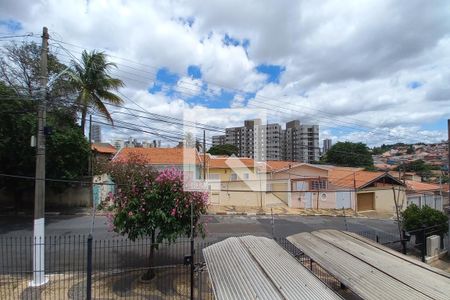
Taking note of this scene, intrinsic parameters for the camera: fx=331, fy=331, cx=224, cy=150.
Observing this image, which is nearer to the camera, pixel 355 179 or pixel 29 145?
pixel 29 145

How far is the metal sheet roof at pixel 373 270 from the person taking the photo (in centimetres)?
554

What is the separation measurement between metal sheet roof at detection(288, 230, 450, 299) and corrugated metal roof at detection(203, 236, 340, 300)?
790mm

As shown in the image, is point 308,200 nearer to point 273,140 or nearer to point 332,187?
point 332,187

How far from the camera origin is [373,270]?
6.66m

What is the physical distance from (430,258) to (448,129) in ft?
19.7

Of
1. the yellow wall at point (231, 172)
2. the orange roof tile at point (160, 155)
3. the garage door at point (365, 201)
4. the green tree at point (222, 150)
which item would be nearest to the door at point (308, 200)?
the garage door at point (365, 201)

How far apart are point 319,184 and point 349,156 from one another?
30322mm

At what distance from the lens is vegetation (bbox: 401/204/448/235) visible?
46.1 feet

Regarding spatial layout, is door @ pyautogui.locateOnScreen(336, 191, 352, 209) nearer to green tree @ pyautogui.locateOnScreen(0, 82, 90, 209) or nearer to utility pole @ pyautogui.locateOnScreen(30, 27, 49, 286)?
green tree @ pyautogui.locateOnScreen(0, 82, 90, 209)

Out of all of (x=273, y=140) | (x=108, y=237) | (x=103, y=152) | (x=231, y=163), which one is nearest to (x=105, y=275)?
(x=108, y=237)

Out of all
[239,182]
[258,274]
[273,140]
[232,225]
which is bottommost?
[232,225]

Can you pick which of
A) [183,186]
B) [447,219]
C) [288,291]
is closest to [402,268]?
[288,291]

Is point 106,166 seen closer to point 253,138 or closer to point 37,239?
point 253,138

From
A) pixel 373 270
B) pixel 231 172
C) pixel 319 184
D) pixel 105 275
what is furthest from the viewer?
pixel 231 172
